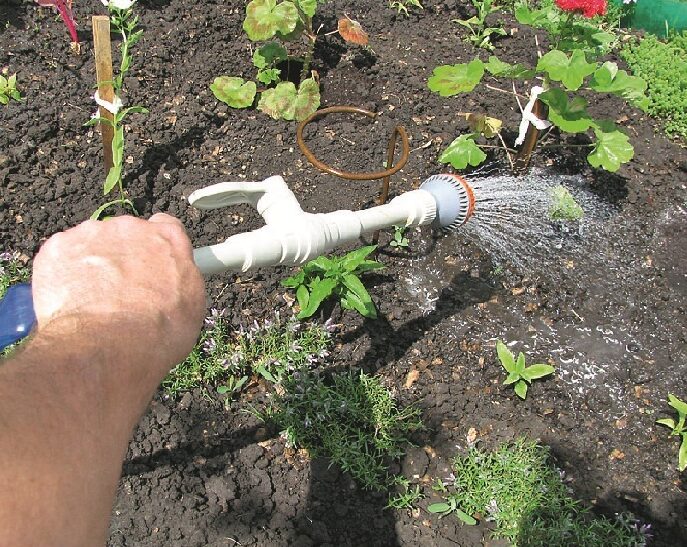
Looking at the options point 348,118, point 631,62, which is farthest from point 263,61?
point 631,62

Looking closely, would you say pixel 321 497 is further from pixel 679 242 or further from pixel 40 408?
pixel 679 242

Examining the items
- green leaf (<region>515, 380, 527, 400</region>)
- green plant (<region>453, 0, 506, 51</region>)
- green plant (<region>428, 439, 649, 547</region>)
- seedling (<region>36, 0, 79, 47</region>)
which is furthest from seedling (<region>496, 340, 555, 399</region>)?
seedling (<region>36, 0, 79, 47</region>)

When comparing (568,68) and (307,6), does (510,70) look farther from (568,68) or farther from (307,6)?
(307,6)

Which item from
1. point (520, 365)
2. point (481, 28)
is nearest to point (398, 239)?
point (520, 365)

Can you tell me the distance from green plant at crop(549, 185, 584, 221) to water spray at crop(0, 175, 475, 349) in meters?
0.90


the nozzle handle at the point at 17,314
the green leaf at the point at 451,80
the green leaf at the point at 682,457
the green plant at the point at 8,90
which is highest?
→ the nozzle handle at the point at 17,314

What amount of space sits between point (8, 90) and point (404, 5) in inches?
79.1

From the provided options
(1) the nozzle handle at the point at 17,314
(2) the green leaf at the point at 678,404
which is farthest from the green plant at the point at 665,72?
(1) the nozzle handle at the point at 17,314

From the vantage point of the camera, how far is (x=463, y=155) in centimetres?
269

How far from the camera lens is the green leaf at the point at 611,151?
100 inches

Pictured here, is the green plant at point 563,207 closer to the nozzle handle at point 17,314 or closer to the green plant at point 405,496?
the green plant at point 405,496

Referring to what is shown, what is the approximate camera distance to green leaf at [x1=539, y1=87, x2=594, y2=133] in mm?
2482

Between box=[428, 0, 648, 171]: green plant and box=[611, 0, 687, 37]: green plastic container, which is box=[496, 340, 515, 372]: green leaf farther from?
box=[611, 0, 687, 37]: green plastic container

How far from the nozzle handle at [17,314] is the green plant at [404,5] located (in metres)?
2.88
